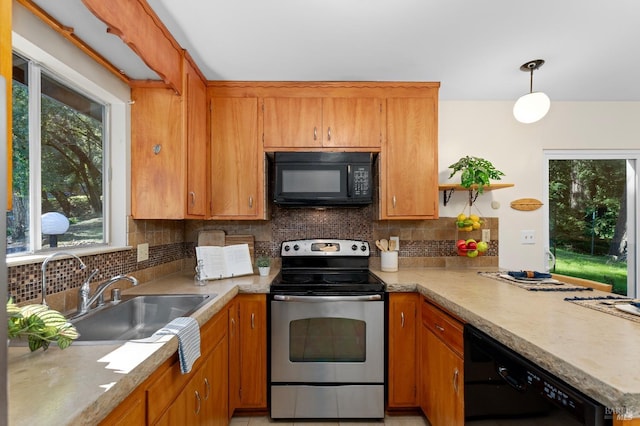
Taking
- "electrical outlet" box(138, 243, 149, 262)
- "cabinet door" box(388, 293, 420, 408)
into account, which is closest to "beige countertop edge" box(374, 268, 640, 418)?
"cabinet door" box(388, 293, 420, 408)

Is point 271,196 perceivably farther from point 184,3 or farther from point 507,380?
point 507,380

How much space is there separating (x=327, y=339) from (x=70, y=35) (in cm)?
203

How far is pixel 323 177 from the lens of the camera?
2.40 m

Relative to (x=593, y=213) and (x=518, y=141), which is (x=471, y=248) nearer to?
(x=518, y=141)

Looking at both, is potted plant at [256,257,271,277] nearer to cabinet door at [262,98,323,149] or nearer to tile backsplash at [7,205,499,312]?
tile backsplash at [7,205,499,312]

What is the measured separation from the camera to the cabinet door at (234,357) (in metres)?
1.99

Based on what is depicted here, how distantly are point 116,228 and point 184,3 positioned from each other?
126cm

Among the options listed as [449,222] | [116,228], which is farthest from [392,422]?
[116,228]

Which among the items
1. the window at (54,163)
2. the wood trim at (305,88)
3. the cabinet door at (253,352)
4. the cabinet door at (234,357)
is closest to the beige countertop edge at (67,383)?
the window at (54,163)

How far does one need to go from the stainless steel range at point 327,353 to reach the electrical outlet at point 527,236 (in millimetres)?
1485

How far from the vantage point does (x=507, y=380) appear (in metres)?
1.21

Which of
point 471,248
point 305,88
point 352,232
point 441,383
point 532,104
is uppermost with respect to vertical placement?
point 305,88

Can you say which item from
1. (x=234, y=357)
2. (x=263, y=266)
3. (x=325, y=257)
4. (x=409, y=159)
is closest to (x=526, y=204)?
(x=409, y=159)

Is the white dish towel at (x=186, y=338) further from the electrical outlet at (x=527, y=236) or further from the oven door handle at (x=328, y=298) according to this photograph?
the electrical outlet at (x=527, y=236)
